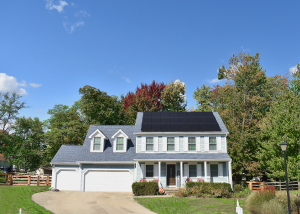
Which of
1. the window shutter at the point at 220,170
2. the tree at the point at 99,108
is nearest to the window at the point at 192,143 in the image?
the window shutter at the point at 220,170

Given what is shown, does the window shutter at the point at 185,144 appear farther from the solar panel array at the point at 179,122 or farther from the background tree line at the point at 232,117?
the background tree line at the point at 232,117

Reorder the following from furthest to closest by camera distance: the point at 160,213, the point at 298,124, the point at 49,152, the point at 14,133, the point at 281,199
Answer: the point at 14,133 < the point at 49,152 < the point at 298,124 < the point at 160,213 < the point at 281,199

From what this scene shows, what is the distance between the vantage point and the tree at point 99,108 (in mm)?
38694

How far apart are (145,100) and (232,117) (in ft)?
52.4

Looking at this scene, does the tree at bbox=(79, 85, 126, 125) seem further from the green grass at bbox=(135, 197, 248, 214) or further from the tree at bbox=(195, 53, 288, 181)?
the green grass at bbox=(135, 197, 248, 214)

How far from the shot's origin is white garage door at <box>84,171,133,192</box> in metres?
23.5

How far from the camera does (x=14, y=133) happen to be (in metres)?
40.3

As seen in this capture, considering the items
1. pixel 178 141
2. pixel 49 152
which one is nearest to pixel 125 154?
pixel 178 141

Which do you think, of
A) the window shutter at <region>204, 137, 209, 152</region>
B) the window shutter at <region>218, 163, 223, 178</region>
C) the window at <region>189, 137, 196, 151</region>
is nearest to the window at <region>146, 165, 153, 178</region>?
the window at <region>189, 137, 196, 151</region>

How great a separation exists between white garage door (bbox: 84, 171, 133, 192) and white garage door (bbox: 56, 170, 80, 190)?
1.11 metres

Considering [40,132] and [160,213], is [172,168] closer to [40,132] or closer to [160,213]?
[160,213]

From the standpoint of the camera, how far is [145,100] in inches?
1623

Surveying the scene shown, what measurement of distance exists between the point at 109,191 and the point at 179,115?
11.4 metres

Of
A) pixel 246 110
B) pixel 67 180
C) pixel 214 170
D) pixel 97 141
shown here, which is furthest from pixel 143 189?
pixel 246 110
